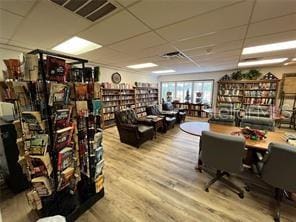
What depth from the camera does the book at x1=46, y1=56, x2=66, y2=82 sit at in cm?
133

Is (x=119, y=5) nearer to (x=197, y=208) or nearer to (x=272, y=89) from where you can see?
(x=197, y=208)

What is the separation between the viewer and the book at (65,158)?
4.68ft

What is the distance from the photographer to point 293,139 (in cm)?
211

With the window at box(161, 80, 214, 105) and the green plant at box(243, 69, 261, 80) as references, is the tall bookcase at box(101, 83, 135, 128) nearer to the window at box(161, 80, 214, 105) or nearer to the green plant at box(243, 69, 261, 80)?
the window at box(161, 80, 214, 105)

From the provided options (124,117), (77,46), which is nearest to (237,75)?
(124,117)

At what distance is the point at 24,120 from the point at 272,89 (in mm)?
7761

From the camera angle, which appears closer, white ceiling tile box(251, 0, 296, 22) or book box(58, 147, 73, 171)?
book box(58, 147, 73, 171)

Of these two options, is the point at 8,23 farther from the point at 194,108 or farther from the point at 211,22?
the point at 194,108

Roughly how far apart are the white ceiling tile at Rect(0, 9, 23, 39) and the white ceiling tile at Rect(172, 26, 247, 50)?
8.33 ft

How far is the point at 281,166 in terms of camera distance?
1557mm

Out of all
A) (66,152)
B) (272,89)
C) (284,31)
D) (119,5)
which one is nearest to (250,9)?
(284,31)

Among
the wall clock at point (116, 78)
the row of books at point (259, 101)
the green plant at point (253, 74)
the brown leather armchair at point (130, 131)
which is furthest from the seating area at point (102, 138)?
the row of books at point (259, 101)

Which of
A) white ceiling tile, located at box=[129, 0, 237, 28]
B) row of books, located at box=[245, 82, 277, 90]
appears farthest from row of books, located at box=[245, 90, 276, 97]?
white ceiling tile, located at box=[129, 0, 237, 28]

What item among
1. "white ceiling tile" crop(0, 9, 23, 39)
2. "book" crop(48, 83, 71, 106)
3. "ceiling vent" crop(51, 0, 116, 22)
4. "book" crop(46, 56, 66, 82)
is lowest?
"book" crop(48, 83, 71, 106)
